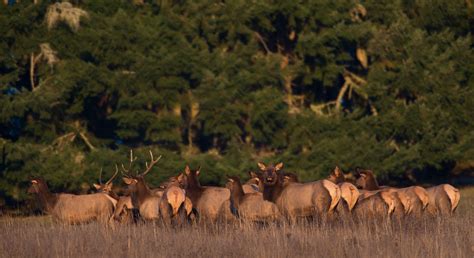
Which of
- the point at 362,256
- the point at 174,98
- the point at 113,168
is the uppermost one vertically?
the point at 174,98

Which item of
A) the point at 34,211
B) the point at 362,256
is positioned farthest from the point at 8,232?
the point at 34,211

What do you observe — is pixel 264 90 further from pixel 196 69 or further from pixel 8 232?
pixel 8 232

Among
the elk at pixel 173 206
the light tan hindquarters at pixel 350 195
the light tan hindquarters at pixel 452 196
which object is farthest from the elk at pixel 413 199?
the elk at pixel 173 206

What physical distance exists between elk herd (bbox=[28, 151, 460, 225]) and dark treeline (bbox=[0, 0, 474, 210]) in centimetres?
1144

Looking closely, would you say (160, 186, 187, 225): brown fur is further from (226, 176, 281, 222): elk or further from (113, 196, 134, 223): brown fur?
(113, 196, 134, 223): brown fur

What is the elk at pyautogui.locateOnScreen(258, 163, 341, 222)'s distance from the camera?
16438 mm

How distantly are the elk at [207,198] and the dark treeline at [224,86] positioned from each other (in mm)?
12406

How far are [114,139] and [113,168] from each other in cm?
474

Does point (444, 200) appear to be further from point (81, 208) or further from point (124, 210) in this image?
point (81, 208)

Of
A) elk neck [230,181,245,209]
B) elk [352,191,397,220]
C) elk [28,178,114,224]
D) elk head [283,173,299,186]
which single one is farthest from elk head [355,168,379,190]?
elk [28,178,114,224]

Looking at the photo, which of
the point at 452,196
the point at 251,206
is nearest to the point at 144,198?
the point at 251,206

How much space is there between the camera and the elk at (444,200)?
715 inches

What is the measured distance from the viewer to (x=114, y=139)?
35.6m

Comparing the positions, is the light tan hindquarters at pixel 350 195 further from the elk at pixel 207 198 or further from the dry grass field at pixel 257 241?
the elk at pixel 207 198
